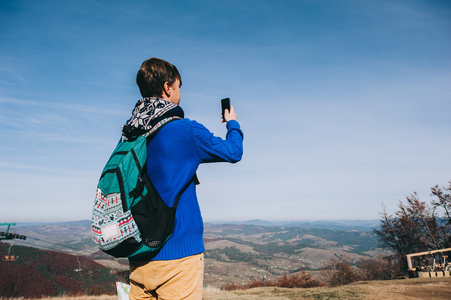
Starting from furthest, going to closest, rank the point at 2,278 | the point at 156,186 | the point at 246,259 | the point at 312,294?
the point at 246,259 < the point at 2,278 < the point at 312,294 < the point at 156,186

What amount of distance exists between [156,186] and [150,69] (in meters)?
0.92

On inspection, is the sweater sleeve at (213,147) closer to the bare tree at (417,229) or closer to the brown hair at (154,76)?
the brown hair at (154,76)

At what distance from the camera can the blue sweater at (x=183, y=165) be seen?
1515 mm

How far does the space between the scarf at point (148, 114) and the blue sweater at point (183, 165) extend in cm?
8

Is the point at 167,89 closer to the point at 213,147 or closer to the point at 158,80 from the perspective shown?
the point at 158,80

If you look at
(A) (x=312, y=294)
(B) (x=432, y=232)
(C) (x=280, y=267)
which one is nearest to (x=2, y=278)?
(A) (x=312, y=294)

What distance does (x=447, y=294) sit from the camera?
7379 millimetres

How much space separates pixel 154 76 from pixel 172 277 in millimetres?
1371

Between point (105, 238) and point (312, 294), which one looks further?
point (312, 294)

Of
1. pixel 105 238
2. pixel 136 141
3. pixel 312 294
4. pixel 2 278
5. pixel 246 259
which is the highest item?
pixel 136 141

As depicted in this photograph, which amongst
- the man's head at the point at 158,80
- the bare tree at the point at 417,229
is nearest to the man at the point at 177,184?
the man's head at the point at 158,80

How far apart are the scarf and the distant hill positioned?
50.5 m

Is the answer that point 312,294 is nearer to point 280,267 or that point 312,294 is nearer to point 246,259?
point 280,267

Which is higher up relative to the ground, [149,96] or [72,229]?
[149,96]
